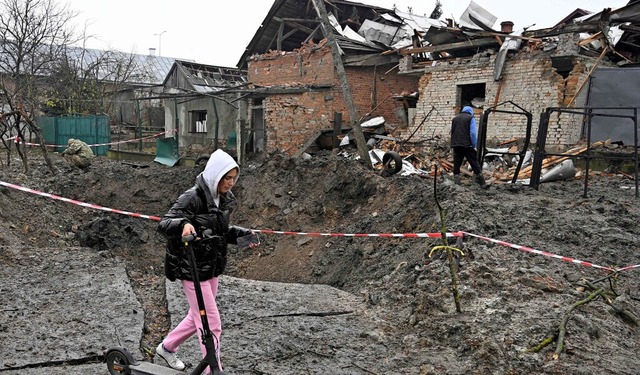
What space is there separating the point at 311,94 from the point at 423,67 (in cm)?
366

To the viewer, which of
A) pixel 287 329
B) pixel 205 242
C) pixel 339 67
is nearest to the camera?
pixel 205 242

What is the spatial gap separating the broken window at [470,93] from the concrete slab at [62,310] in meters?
12.2

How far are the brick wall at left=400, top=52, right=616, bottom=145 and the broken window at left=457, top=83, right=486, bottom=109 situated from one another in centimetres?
23

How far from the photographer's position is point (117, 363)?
11.9 ft

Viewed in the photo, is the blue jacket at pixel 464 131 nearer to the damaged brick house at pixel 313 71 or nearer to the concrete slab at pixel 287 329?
the concrete slab at pixel 287 329

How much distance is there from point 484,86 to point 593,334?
41.9 ft

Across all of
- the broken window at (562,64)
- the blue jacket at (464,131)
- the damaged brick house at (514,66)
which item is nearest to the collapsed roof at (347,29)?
the damaged brick house at (514,66)

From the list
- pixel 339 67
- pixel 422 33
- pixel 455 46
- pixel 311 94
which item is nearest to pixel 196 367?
pixel 339 67

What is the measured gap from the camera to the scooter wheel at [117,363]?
356cm

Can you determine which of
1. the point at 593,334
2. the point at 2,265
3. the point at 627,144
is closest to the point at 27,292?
the point at 2,265

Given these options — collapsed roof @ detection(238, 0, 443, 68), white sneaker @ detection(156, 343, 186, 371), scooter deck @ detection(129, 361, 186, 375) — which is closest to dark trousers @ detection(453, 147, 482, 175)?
white sneaker @ detection(156, 343, 186, 371)

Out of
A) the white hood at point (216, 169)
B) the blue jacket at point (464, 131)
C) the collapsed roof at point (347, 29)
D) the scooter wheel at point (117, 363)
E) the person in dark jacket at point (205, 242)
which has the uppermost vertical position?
the collapsed roof at point (347, 29)

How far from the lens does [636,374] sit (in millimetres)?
3705

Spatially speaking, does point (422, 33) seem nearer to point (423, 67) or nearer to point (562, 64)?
point (423, 67)
